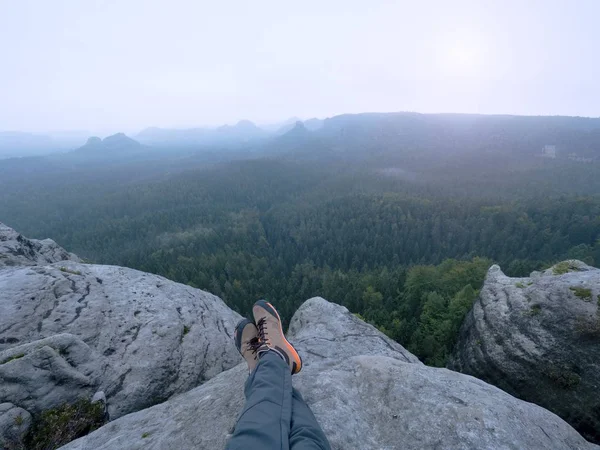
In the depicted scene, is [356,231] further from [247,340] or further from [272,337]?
[272,337]

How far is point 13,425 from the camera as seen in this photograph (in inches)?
259

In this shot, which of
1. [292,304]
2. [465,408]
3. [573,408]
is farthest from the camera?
[292,304]

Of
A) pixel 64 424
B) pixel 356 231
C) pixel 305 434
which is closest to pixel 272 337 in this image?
pixel 305 434

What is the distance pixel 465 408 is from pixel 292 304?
128ft

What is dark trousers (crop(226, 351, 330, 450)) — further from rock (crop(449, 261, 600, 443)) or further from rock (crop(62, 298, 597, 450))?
rock (crop(449, 261, 600, 443))

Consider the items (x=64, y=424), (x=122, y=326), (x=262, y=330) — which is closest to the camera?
(x=64, y=424)

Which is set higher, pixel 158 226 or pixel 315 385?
pixel 315 385

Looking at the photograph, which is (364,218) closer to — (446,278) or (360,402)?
(446,278)

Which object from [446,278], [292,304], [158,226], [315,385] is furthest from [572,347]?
[158,226]

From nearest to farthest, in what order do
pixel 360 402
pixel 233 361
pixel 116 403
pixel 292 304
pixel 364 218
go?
pixel 360 402 → pixel 116 403 → pixel 233 361 → pixel 292 304 → pixel 364 218

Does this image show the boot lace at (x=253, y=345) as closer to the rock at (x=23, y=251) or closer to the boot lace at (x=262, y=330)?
the boot lace at (x=262, y=330)

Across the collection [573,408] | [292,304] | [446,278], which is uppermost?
[573,408]

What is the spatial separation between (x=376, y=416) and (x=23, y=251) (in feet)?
62.4

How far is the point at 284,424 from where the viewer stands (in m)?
4.45
